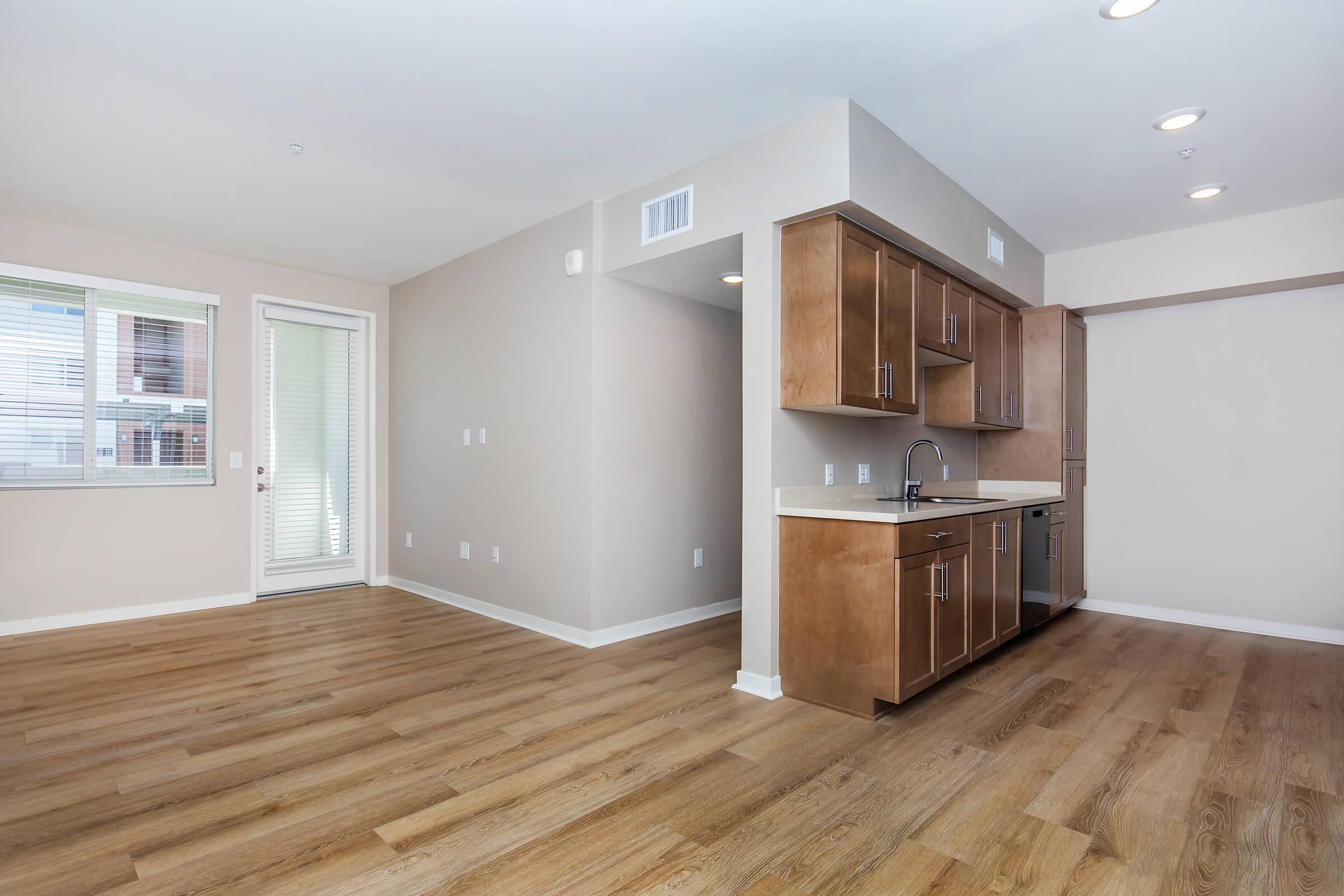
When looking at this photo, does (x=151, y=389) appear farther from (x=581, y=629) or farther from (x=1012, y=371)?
(x=1012, y=371)

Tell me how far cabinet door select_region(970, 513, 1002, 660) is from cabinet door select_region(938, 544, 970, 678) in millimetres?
63

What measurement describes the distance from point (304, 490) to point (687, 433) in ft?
10.7

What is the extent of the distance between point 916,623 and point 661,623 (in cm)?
186

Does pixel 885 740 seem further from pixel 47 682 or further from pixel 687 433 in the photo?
pixel 47 682

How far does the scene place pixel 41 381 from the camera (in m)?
4.46

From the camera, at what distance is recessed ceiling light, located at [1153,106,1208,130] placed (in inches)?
119

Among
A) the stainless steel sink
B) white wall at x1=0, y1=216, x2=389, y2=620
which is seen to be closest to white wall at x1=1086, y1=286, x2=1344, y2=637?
the stainless steel sink

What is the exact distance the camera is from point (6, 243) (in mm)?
4305

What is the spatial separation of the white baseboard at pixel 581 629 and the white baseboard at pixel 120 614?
135 centimetres

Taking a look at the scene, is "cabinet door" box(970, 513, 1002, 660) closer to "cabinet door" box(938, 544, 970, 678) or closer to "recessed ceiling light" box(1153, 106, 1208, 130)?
"cabinet door" box(938, 544, 970, 678)

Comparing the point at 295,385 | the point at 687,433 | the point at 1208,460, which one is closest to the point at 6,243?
the point at 295,385

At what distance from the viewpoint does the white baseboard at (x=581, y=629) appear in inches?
159

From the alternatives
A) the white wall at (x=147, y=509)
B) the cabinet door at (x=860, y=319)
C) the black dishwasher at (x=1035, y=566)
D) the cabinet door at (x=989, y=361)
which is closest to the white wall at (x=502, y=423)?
the white wall at (x=147, y=509)

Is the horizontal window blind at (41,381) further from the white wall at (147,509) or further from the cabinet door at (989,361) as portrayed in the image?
the cabinet door at (989,361)
